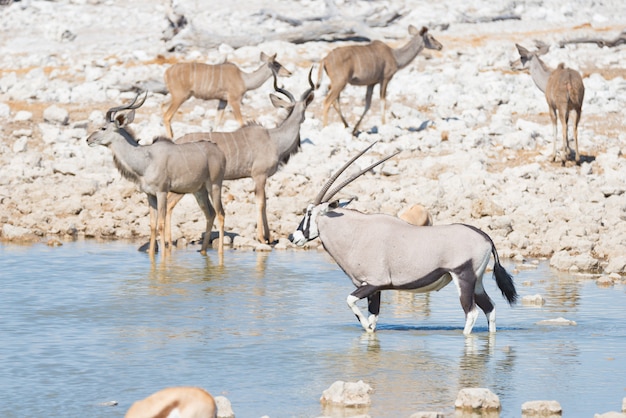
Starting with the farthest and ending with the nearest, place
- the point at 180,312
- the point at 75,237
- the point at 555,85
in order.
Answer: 1. the point at 555,85
2. the point at 75,237
3. the point at 180,312

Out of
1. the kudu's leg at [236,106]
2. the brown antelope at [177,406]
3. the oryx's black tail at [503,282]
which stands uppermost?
the kudu's leg at [236,106]

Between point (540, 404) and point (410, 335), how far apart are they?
240cm

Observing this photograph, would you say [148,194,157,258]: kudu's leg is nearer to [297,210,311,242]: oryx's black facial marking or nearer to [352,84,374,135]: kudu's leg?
[297,210,311,242]: oryx's black facial marking

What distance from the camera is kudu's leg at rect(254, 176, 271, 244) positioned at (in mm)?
13617

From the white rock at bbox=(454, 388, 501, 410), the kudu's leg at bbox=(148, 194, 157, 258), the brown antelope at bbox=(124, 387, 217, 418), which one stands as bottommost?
the white rock at bbox=(454, 388, 501, 410)

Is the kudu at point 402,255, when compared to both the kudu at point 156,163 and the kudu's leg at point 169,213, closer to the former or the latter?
the kudu at point 156,163

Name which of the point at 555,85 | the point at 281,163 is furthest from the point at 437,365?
the point at 555,85

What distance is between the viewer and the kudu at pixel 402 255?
8.79 metres

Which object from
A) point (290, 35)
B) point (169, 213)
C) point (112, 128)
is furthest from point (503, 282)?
point (290, 35)

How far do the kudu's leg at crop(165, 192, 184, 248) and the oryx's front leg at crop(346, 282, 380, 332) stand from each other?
4682 mm

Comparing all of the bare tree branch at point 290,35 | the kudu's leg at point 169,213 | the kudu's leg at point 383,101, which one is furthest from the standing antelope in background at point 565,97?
the bare tree branch at point 290,35

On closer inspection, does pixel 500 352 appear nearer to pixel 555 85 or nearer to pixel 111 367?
pixel 111 367

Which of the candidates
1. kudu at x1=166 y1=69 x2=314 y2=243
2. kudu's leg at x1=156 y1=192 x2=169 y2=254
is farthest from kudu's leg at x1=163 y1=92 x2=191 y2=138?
kudu's leg at x1=156 y1=192 x2=169 y2=254

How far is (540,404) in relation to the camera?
672cm
